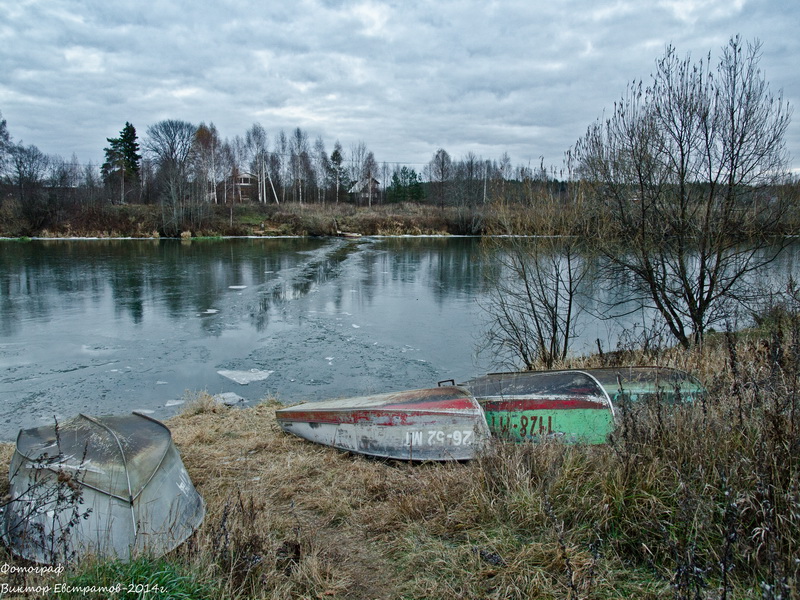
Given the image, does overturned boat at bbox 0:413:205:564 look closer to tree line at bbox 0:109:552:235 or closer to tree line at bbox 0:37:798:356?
tree line at bbox 0:37:798:356

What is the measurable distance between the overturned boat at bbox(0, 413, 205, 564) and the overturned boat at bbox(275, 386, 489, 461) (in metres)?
1.83

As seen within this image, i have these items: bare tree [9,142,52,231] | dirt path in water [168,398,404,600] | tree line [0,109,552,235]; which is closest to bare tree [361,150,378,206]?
tree line [0,109,552,235]

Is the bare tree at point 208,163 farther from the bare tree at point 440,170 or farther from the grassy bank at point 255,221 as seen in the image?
the bare tree at point 440,170

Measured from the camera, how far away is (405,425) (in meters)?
5.25

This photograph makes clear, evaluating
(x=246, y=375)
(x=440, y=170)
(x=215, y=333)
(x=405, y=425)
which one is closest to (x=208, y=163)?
(x=440, y=170)

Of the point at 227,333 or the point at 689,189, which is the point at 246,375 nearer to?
the point at 227,333

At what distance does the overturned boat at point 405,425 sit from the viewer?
198 inches

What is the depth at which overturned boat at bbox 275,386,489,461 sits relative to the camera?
198 inches

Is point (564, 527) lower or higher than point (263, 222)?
lower

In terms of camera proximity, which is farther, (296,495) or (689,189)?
(689,189)

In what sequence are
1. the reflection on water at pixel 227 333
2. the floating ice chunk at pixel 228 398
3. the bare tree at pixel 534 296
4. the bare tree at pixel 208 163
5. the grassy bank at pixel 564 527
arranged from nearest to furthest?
1. the grassy bank at pixel 564 527
2. the floating ice chunk at pixel 228 398
3. the reflection on water at pixel 227 333
4. the bare tree at pixel 534 296
5. the bare tree at pixel 208 163

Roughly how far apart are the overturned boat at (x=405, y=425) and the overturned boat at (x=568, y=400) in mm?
325

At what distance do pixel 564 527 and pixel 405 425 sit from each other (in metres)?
2.50

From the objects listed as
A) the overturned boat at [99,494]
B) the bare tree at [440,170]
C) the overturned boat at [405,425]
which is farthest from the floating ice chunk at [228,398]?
the bare tree at [440,170]
